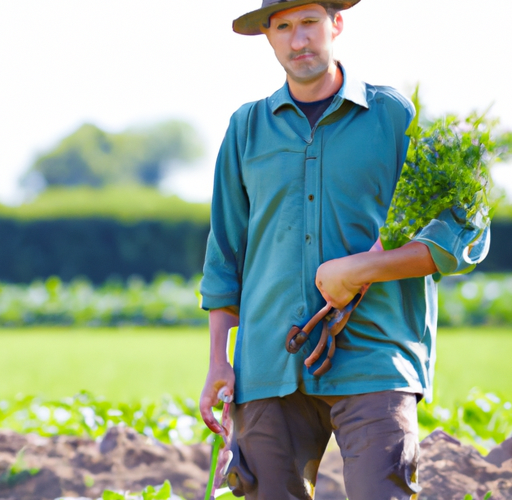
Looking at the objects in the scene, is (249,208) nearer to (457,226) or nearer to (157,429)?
(457,226)

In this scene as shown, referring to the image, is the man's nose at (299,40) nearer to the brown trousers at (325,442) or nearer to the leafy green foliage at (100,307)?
the brown trousers at (325,442)

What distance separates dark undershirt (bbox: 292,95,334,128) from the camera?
234cm

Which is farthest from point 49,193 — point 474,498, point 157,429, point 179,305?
point 474,498

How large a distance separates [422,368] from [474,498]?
148 centimetres

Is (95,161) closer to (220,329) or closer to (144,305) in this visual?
(144,305)

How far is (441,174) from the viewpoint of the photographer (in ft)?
7.05

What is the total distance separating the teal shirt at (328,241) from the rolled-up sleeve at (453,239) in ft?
0.05

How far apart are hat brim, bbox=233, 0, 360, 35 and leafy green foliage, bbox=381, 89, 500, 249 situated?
1.21 feet

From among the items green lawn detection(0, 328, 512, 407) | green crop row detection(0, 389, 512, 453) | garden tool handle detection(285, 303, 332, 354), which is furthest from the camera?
green lawn detection(0, 328, 512, 407)

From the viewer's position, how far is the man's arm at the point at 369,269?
210 centimetres

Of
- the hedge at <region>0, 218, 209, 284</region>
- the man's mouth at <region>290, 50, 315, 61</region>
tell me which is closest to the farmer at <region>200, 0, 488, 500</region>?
the man's mouth at <region>290, 50, 315, 61</region>

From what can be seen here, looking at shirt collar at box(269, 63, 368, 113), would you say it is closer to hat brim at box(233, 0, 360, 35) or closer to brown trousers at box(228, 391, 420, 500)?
hat brim at box(233, 0, 360, 35)

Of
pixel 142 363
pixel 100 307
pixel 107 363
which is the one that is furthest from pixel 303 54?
pixel 100 307

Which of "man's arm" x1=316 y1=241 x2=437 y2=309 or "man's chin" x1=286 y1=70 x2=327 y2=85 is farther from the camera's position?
"man's chin" x1=286 y1=70 x2=327 y2=85
